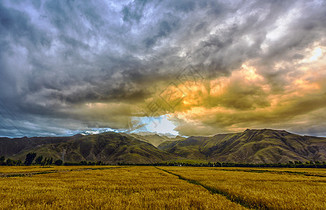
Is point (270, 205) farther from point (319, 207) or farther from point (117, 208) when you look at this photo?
point (117, 208)

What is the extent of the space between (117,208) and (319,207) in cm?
1517

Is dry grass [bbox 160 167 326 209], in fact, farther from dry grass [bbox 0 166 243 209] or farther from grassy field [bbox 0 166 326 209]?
dry grass [bbox 0 166 243 209]

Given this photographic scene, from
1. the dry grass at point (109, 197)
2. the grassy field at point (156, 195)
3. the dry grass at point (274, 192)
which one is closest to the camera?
the dry grass at point (109, 197)

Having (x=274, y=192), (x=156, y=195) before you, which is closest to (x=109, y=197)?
(x=156, y=195)

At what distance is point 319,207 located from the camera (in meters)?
12.3

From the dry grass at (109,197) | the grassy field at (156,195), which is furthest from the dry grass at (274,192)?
the dry grass at (109,197)

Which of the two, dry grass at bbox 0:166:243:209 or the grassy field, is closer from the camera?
dry grass at bbox 0:166:243:209

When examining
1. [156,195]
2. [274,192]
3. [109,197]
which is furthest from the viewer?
[274,192]

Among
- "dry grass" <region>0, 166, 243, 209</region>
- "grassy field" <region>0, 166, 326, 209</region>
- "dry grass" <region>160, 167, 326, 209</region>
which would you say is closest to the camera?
"dry grass" <region>0, 166, 243, 209</region>

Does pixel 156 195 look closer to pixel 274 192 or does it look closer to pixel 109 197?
pixel 109 197

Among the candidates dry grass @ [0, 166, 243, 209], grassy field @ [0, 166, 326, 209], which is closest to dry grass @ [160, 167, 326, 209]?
grassy field @ [0, 166, 326, 209]

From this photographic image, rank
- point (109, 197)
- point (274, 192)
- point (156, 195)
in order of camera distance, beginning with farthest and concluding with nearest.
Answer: point (274, 192), point (156, 195), point (109, 197)

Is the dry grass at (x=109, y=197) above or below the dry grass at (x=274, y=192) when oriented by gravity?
above

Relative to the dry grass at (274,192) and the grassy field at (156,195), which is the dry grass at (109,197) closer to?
the grassy field at (156,195)
